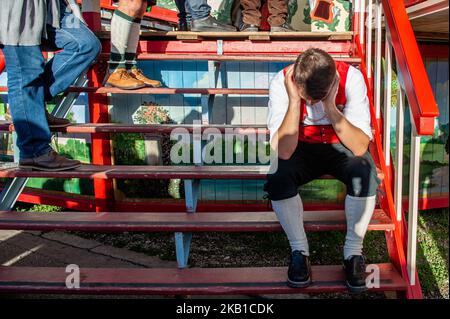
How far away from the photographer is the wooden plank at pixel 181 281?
2.42 metres

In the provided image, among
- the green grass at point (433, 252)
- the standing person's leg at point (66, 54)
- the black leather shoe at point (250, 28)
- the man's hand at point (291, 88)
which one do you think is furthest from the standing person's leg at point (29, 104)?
the green grass at point (433, 252)

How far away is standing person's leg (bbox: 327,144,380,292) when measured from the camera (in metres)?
2.36

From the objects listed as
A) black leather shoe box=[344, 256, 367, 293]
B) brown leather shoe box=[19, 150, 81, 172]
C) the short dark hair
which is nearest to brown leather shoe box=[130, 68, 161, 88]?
brown leather shoe box=[19, 150, 81, 172]

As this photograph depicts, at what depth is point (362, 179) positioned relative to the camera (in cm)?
235

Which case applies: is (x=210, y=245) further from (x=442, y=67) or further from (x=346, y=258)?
(x=442, y=67)

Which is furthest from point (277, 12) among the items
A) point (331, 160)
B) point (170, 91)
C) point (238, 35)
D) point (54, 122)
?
point (54, 122)

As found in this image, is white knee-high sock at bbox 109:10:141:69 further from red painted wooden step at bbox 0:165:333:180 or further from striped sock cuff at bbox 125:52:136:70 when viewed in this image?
red painted wooden step at bbox 0:165:333:180

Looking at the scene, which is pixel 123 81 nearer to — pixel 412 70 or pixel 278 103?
pixel 278 103

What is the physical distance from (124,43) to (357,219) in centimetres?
211

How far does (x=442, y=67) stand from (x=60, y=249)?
4.07 m

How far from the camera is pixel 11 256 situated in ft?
11.9

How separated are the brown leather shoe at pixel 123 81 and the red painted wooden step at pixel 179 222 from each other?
1035 millimetres

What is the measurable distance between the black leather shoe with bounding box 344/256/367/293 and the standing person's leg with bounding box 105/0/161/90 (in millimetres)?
1947

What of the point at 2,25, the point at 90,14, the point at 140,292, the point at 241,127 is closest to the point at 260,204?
the point at 241,127
